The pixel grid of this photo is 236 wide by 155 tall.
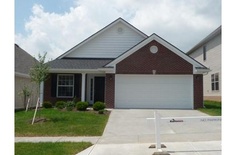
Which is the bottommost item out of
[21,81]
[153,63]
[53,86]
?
[53,86]

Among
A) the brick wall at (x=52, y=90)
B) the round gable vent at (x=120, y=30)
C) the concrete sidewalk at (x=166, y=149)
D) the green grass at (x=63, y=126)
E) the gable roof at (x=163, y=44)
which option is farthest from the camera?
the round gable vent at (x=120, y=30)

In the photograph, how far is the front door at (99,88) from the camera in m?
21.5

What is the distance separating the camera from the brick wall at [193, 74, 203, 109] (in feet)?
62.4

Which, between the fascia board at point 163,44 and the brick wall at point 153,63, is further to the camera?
the brick wall at point 153,63

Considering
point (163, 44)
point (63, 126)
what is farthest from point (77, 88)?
point (63, 126)

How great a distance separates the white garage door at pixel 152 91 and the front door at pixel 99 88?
7.87 feet

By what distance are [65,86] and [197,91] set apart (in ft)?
32.0

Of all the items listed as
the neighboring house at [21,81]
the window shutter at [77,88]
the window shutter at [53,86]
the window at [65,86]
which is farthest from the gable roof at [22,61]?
the window shutter at [77,88]

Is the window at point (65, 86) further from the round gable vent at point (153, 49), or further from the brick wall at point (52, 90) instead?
the round gable vent at point (153, 49)

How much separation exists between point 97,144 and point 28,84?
17007 millimetres

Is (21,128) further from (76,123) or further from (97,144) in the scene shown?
(97,144)

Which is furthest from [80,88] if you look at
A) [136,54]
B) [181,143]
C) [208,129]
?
[181,143]

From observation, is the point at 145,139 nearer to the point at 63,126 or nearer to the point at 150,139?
the point at 150,139

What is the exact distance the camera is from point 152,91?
63.7 ft
